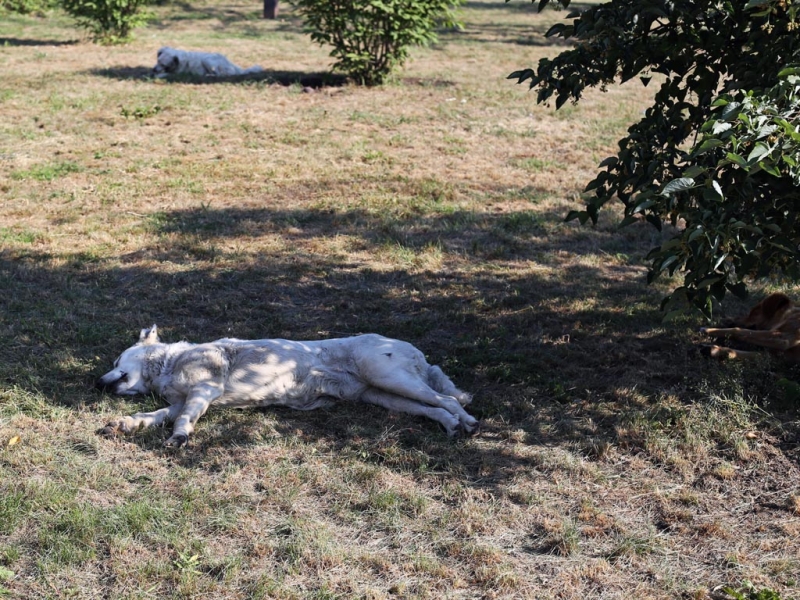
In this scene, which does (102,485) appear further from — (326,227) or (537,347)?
(326,227)

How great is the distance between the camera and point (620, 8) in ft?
17.2

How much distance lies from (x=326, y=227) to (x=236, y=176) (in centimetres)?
205

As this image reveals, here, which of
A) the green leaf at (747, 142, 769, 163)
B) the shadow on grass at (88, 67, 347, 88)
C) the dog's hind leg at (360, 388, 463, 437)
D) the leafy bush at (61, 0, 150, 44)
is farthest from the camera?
the leafy bush at (61, 0, 150, 44)

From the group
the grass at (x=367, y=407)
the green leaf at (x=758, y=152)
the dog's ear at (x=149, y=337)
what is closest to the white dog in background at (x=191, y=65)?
the grass at (x=367, y=407)

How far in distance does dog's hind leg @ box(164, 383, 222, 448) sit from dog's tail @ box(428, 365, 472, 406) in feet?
4.50

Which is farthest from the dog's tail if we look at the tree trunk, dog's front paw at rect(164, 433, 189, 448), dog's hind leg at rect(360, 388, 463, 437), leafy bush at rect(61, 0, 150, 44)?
the tree trunk

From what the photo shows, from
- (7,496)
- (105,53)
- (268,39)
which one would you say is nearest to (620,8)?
(7,496)

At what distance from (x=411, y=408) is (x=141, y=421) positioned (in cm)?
165

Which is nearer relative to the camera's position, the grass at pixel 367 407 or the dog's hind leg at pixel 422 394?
the grass at pixel 367 407

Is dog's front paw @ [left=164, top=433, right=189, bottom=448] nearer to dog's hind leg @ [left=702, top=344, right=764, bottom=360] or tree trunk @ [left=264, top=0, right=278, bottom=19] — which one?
dog's hind leg @ [left=702, top=344, right=764, bottom=360]

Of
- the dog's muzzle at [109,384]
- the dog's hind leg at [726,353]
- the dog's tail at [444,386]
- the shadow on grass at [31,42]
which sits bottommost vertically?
the dog's muzzle at [109,384]

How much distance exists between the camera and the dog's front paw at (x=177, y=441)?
5.07 metres

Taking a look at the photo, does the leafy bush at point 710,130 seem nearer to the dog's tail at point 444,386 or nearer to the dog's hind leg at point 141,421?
the dog's tail at point 444,386

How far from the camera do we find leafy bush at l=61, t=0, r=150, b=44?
61.8 ft
